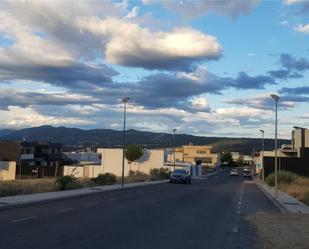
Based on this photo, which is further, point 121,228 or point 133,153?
point 133,153

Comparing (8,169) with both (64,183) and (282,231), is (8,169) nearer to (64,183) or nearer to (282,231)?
(64,183)

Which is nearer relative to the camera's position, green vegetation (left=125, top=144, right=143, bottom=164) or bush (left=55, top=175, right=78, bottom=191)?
bush (left=55, top=175, right=78, bottom=191)

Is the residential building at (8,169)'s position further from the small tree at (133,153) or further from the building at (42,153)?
the building at (42,153)

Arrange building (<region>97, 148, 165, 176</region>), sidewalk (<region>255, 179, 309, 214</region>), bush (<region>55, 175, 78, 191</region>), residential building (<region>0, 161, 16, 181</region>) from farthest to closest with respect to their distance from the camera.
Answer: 1. building (<region>97, 148, 165, 176</region>)
2. residential building (<region>0, 161, 16, 181</region>)
3. bush (<region>55, 175, 78, 191</region>)
4. sidewalk (<region>255, 179, 309, 214</region>)

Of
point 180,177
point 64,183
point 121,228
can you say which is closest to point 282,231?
point 121,228

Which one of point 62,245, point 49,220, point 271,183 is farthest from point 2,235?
point 271,183

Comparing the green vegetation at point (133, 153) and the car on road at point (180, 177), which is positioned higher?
the green vegetation at point (133, 153)

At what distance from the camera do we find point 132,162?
94375 millimetres

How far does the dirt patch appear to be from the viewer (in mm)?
12977

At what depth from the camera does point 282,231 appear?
52.0 feet

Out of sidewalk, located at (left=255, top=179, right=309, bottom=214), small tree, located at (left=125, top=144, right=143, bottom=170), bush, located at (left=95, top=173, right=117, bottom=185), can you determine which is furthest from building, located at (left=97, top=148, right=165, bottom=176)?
sidewalk, located at (left=255, top=179, right=309, bottom=214)

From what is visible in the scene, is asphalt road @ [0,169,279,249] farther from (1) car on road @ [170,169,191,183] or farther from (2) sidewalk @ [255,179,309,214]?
(1) car on road @ [170,169,191,183]

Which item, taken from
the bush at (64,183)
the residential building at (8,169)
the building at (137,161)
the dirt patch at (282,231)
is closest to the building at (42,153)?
the building at (137,161)

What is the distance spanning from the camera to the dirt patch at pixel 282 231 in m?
13.0
